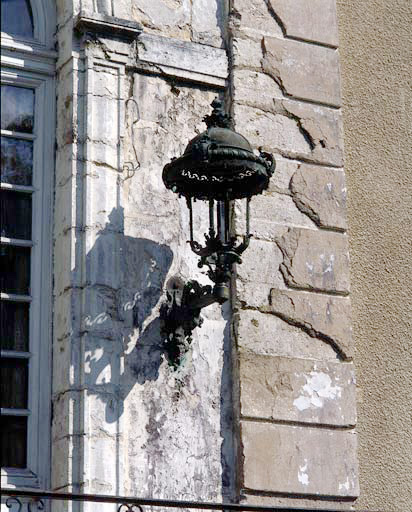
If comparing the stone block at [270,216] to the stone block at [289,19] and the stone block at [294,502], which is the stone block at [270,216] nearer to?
the stone block at [289,19]

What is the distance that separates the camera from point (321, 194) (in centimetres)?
709

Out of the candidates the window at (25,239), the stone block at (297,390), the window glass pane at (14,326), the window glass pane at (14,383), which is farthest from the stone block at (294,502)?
the window glass pane at (14,326)

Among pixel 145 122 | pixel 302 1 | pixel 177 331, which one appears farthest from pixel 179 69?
pixel 177 331

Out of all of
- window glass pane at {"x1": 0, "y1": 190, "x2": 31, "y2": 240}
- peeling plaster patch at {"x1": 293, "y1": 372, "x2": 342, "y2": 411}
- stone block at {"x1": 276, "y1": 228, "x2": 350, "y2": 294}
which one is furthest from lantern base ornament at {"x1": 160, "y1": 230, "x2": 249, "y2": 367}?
window glass pane at {"x1": 0, "y1": 190, "x2": 31, "y2": 240}

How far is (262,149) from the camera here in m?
6.96

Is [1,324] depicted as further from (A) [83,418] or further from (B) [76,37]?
(B) [76,37]

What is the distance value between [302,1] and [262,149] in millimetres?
936

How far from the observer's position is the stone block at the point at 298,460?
6.45 m

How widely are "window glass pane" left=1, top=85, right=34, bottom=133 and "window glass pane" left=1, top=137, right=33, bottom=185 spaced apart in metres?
0.07

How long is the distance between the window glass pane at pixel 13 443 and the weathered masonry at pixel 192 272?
0.13 m

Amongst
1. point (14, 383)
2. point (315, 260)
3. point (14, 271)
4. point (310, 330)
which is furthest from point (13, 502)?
point (315, 260)

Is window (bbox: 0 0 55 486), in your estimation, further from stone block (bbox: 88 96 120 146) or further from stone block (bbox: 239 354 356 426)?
stone block (bbox: 239 354 356 426)

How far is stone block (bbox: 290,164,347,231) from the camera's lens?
702cm

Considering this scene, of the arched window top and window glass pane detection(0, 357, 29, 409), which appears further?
the arched window top
